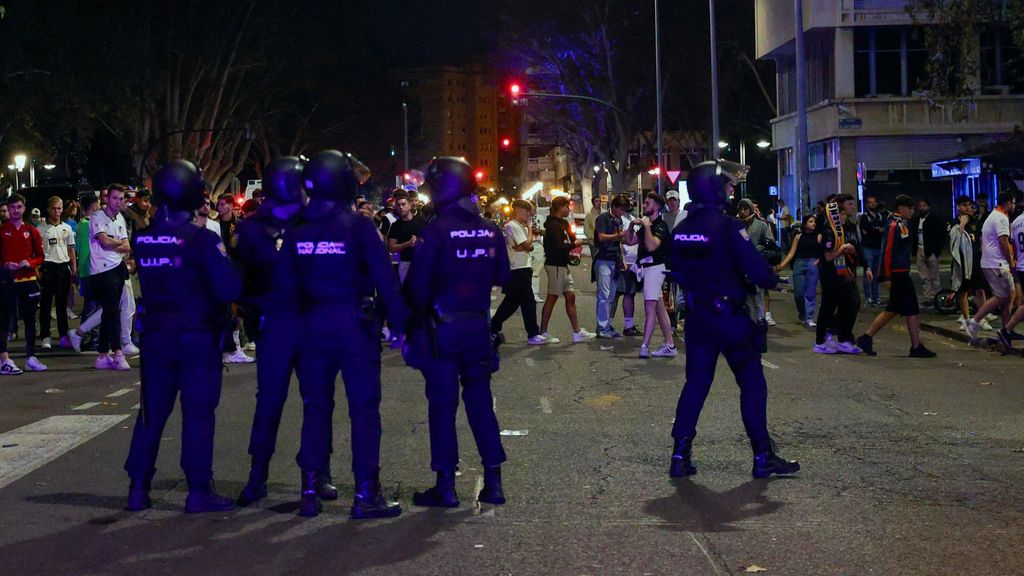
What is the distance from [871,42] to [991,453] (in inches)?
1434

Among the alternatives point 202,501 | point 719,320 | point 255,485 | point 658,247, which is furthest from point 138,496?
point 658,247

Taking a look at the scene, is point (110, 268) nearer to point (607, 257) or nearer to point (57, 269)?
point (57, 269)

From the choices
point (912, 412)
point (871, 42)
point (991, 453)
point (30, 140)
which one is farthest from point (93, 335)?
point (871, 42)

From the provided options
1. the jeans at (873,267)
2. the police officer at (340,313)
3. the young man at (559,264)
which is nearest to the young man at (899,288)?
the young man at (559,264)

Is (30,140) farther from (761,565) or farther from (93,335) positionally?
(761,565)

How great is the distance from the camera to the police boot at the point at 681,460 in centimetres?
809

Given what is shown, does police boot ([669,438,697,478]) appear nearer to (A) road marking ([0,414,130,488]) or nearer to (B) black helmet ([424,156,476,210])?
(B) black helmet ([424,156,476,210])

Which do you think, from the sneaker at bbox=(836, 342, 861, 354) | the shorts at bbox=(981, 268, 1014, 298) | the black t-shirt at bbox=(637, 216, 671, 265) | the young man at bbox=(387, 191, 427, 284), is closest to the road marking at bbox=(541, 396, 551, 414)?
the black t-shirt at bbox=(637, 216, 671, 265)

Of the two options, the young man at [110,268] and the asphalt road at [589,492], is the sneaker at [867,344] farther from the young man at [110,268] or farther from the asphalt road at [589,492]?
the young man at [110,268]

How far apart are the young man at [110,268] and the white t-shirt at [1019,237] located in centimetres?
942

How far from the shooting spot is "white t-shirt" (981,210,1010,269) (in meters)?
15.0

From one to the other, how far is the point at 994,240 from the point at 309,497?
10479mm

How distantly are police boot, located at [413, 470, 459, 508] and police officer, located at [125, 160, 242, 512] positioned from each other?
3.51 feet

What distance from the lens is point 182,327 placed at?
23.6 ft
